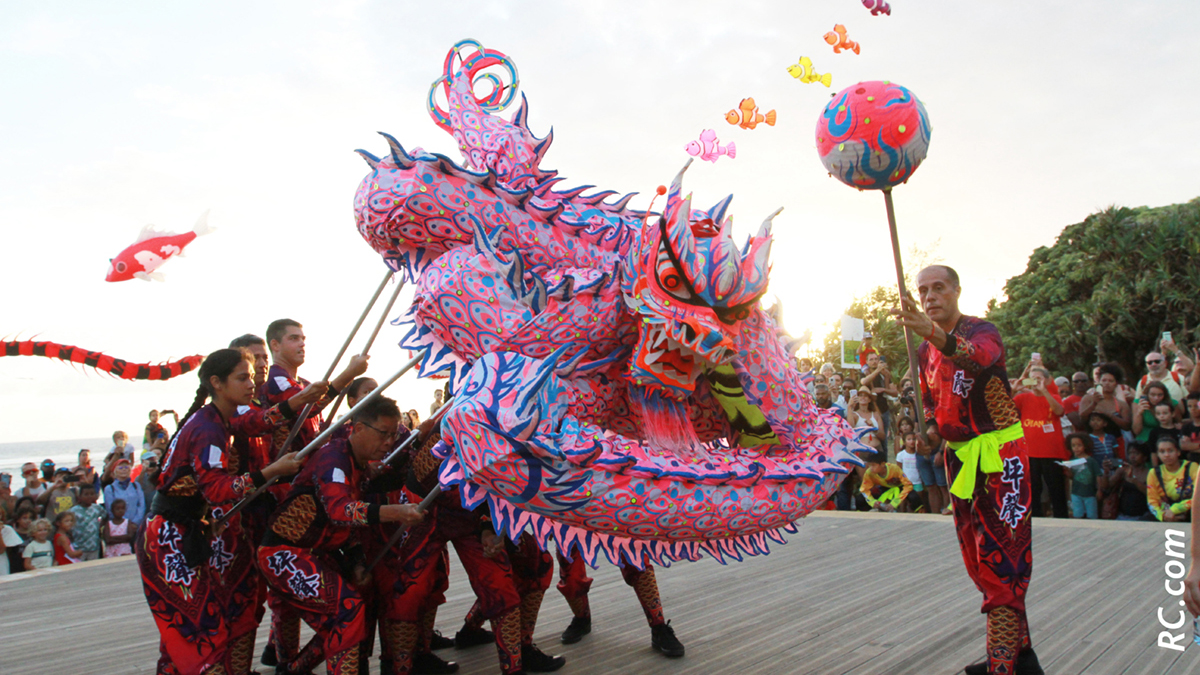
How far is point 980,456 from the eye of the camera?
3219 mm

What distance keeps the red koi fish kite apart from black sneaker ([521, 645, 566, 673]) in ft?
7.25

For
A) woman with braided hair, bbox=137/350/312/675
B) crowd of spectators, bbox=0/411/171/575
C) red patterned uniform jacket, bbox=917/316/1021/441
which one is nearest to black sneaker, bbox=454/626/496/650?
woman with braided hair, bbox=137/350/312/675

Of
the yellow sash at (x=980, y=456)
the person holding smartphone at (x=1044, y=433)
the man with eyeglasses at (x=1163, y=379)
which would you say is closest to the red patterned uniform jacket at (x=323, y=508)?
the yellow sash at (x=980, y=456)

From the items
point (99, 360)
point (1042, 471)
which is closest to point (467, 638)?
point (99, 360)

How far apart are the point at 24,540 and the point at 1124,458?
9269mm

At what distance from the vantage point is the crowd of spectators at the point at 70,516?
7.38 meters

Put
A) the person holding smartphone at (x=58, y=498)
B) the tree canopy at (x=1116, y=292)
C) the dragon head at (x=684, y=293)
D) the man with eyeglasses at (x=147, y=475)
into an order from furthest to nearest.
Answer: the tree canopy at (x=1116, y=292)
the man with eyeglasses at (x=147, y=475)
the person holding smartphone at (x=58, y=498)
the dragon head at (x=684, y=293)

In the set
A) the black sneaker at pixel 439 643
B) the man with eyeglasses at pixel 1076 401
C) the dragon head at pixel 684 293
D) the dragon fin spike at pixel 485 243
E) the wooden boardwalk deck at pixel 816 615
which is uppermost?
the dragon fin spike at pixel 485 243

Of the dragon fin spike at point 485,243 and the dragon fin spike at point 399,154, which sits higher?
the dragon fin spike at point 399,154

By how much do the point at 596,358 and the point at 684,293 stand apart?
0.48 metres

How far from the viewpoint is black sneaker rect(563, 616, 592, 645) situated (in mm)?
4125

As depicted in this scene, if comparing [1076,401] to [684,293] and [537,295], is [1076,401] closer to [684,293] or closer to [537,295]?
[684,293]

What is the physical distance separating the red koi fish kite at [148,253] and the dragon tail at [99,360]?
1.54ft

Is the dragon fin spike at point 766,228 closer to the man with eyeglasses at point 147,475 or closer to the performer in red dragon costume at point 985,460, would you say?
the performer in red dragon costume at point 985,460
